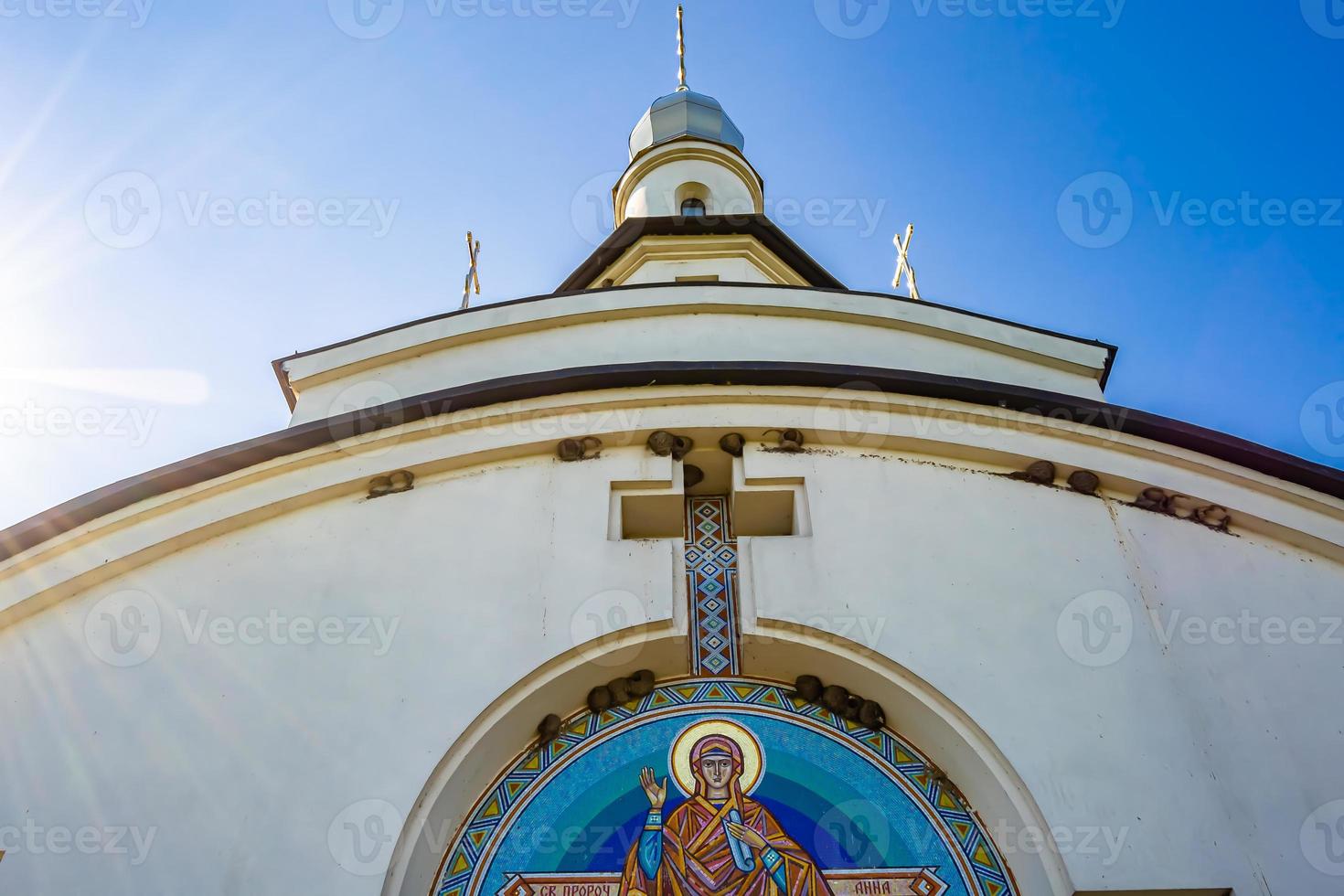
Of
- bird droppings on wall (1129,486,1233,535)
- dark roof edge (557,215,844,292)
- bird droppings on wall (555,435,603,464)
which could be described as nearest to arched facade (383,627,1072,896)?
bird droppings on wall (555,435,603,464)

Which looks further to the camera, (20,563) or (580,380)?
(580,380)

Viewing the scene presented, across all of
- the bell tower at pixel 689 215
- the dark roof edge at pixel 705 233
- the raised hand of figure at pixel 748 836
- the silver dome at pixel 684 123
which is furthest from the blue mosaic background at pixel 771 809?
the silver dome at pixel 684 123

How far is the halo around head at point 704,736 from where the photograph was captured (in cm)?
526

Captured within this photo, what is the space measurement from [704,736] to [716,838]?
1.87ft

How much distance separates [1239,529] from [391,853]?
4.91 metres

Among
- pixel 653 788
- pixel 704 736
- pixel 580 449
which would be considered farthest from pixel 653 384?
pixel 653 788

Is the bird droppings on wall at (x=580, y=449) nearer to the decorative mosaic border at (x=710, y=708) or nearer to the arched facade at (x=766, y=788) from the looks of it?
the arched facade at (x=766, y=788)

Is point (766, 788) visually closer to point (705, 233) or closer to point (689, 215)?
point (705, 233)

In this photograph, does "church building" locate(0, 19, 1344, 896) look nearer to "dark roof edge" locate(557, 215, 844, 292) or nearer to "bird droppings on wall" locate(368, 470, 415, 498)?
"bird droppings on wall" locate(368, 470, 415, 498)

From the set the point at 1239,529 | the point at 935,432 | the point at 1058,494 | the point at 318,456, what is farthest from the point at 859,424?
the point at 318,456

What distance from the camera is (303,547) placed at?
6.12 metres

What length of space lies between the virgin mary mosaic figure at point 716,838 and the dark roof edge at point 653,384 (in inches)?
91.0

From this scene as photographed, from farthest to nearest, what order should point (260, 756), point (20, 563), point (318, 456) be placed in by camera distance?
point (318, 456), point (20, 563), point (260, 756)

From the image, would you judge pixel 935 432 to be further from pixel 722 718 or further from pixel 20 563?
pixel 20 563
